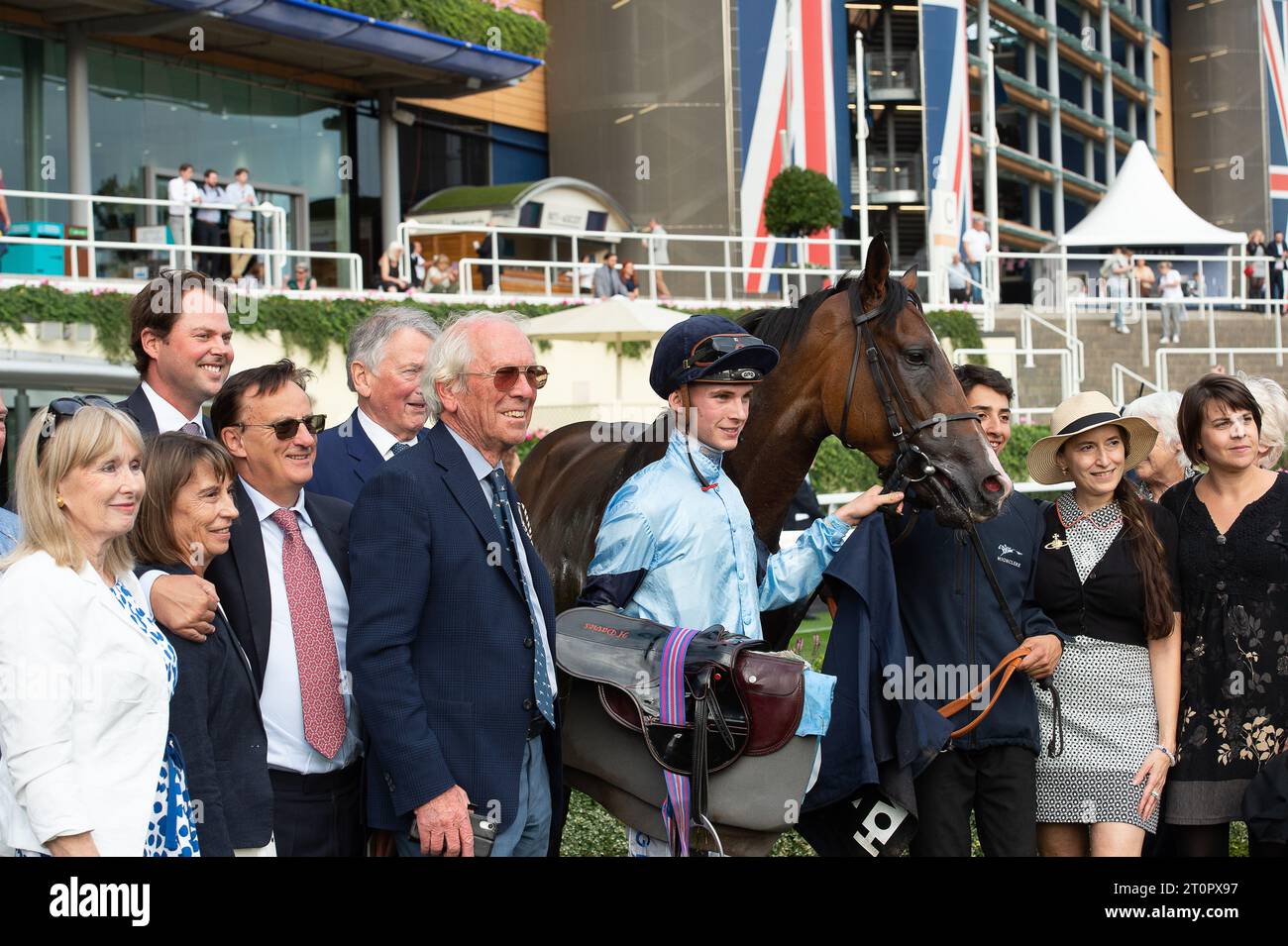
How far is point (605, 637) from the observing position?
3160 millimetres

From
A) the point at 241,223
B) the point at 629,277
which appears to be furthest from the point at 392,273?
the point at 629,277

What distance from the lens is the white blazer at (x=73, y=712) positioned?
98.2 inches

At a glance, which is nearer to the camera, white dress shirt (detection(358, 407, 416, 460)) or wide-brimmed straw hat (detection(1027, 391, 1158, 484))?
wide-brimmed straw hat (detection(1027, 391, 1158, 484))

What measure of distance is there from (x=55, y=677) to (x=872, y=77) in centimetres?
3041

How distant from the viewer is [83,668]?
8.41 ft

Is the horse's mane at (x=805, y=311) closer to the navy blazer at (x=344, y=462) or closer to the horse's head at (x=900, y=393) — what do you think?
the horse's head at (x=900, y=393)

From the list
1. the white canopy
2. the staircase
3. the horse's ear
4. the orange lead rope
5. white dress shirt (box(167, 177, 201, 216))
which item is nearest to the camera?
the orange lead rope

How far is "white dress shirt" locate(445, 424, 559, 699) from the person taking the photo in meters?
3.06

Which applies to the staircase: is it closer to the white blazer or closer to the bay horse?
the bay horse

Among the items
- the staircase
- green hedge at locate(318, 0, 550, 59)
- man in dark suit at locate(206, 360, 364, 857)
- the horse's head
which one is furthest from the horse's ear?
green hedge at locate(318, 0, 550, 59)

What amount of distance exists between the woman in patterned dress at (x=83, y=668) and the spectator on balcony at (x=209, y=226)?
13.3 meters

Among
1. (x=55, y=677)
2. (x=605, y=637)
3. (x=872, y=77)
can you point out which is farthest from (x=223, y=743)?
(x=872, y=77)

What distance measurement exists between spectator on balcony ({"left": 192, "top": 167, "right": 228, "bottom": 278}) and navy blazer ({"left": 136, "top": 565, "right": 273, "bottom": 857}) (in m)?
13.2

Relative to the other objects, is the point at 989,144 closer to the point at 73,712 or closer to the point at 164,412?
the point at 164,412
